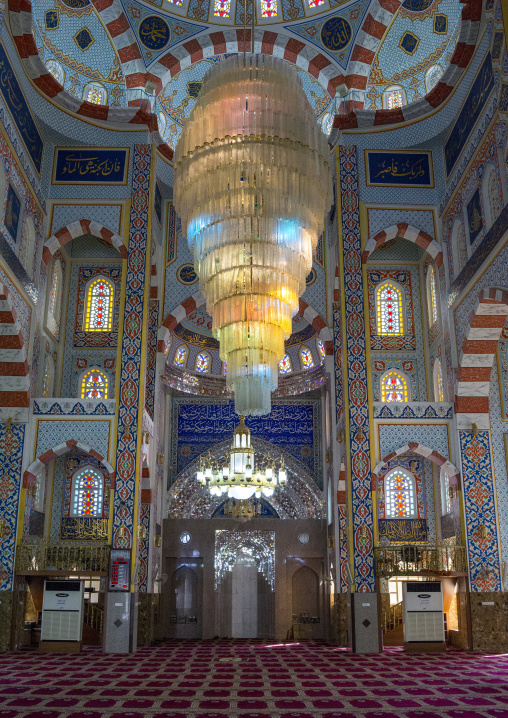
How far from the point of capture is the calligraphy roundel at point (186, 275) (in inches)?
502

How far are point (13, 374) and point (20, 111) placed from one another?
3.78 meters

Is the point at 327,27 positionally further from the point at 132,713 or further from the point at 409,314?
the point at 132,713

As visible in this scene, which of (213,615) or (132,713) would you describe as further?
(213,615)

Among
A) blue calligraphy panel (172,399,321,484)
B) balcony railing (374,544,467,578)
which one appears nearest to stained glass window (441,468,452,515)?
balcony railing (374,544,467,578)

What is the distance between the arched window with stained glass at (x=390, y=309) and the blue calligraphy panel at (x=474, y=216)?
10.8ft

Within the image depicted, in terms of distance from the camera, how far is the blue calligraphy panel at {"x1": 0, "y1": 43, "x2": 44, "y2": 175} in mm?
9469

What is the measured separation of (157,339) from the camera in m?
12.6

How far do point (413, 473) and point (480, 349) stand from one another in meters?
3.39

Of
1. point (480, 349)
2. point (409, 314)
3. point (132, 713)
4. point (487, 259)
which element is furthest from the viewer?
point (409, 314)

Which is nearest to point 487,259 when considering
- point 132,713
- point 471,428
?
point 471,428

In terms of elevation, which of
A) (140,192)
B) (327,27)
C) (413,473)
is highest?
(327,27)

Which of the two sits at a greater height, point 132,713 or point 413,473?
point 413,473

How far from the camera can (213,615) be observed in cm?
1389

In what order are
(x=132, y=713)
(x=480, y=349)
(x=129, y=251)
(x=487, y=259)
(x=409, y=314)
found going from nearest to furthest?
(x=132, y=713)
(x=487, y=259)
(x=480, y=349)
(x=129, y=251)
(x=409, y=314)
